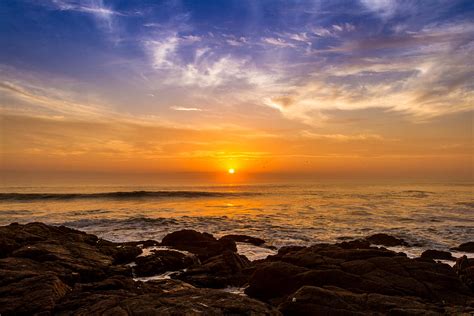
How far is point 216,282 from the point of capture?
12.7m

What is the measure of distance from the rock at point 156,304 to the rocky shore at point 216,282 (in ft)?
0.08

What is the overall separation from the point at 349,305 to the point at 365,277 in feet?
9.15

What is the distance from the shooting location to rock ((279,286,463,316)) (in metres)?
8.02

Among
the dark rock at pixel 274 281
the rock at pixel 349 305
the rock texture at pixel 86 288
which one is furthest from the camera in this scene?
the dark rock at pixel 274 281

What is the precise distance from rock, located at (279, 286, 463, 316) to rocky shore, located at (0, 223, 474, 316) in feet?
Result: 0.08

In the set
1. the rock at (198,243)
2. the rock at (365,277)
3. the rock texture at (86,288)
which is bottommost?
the rock at (198,243)

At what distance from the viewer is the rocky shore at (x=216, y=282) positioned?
8.03 m

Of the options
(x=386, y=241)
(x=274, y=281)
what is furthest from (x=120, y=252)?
(x=386, y=241)

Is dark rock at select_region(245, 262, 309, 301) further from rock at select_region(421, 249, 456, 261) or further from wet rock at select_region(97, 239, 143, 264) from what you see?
rock at select_region(421, 249, 456, 261)

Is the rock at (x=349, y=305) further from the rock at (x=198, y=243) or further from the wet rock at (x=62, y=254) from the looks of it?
the rock at (x=198, y=243)

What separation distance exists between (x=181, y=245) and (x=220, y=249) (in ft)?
9.00

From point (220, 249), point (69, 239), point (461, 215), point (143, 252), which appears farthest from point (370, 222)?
point (69, 239)

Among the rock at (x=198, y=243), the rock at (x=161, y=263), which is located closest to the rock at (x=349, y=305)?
the rock at (x=161, y=263)

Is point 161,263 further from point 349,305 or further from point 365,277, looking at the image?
point 349,305
